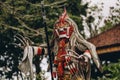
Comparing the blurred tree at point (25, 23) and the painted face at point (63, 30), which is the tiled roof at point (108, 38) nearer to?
the painted face at point (63, 30)

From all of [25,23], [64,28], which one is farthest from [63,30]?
[25,23]

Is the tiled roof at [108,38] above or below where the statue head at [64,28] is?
below

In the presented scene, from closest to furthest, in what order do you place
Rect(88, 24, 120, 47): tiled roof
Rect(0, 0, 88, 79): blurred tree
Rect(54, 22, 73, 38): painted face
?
Rect(54, 22, 73, 38): painted face → Rect(88, 24, 120, 47): tiled roof → Rect(0, 0, 88, 79): blurred tree

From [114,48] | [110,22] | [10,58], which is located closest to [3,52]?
[10,58]

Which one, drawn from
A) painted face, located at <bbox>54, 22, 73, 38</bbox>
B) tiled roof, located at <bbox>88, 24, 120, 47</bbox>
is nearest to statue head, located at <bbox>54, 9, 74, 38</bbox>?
painted face, located at <bbox>54, 22, 73, 38</bbox>

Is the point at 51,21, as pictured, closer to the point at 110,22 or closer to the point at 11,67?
the point at 11,67

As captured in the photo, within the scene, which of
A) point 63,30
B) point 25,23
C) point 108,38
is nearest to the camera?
point 63,30

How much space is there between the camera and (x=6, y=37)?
32094 millimetres

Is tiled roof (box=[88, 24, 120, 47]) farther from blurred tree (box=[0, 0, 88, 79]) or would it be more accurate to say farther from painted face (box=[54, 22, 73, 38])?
blurred tree (box=[0, 0, 88, 79])

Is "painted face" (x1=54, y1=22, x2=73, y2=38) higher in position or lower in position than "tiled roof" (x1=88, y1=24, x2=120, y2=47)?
higher

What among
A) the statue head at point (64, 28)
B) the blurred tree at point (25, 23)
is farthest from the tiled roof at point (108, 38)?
the blurred tree at point (25, 23)

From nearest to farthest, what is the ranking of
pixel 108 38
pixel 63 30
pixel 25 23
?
pixel 63 30 → pixel 108 38 → pixel 25 23

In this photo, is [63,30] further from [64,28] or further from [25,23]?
[25,23]

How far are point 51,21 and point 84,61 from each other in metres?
17.2
